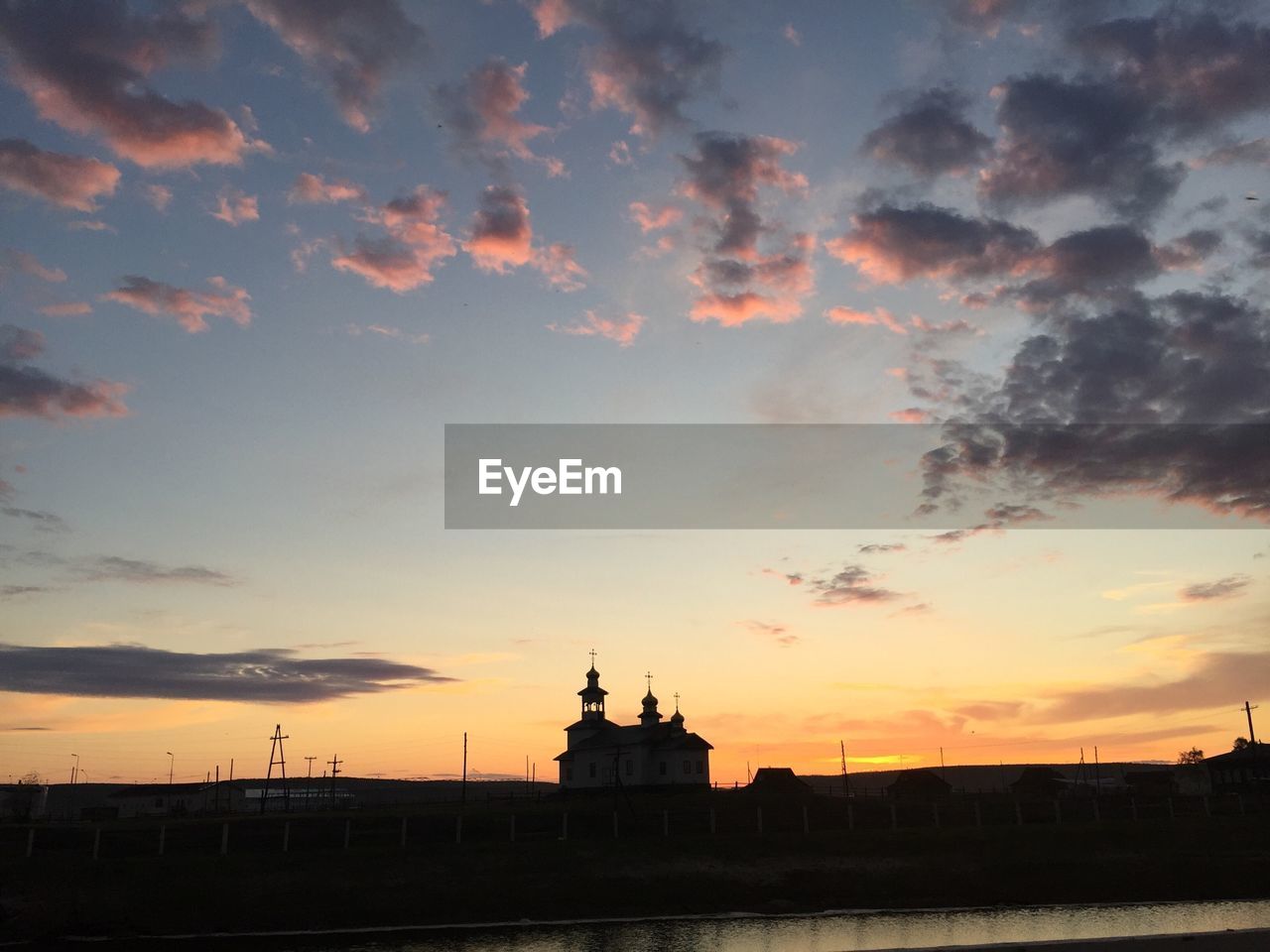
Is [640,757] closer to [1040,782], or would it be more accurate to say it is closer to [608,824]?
[608,824]

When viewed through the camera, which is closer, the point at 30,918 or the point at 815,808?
the point at 30,918

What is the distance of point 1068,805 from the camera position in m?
76.2

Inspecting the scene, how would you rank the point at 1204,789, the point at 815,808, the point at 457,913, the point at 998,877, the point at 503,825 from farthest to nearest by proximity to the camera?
the point at 1204,789
the point at 815,808
the point at 503,825
the point at 998,877
the point at 457,913

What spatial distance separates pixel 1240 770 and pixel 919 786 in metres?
41.0

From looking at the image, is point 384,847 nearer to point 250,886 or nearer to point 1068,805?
point 250,886

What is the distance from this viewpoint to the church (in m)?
99.5

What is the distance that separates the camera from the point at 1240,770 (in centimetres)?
11206

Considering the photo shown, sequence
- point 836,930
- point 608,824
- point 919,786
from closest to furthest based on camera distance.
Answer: point 836,930, point 608,824, point 919,786

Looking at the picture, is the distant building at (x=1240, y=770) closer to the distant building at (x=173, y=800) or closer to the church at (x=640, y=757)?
the church at (x=640, y=757)

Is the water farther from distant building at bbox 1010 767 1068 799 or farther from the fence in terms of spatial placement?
distant building at bbox 1010 767 1068 799

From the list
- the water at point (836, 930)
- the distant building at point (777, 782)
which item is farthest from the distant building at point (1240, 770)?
the water at point (836, 930)

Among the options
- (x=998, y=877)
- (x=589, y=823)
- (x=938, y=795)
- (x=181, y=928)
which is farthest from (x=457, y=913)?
(x=938, y=795)

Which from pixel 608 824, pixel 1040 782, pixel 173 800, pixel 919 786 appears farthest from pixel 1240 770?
pixel 173 800

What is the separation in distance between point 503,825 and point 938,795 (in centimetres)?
4686
